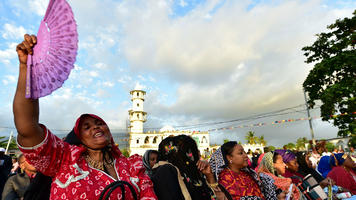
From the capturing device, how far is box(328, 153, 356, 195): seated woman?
5.03m

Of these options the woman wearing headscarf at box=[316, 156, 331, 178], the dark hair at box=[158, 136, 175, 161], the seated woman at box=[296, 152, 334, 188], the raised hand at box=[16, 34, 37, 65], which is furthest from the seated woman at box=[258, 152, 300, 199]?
the raised hand at box=[16, 34, 37, 65]

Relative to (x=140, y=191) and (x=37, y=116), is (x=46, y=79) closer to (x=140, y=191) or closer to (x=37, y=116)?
(x=37, y=116)

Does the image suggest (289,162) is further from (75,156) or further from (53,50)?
(53,50)

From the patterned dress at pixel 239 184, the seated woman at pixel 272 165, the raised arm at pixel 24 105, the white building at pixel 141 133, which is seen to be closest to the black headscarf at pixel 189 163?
the patterned dress at pixel 239 184

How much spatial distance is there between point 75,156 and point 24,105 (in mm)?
569

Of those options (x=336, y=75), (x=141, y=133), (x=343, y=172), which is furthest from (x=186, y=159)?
(x=141, y=133)

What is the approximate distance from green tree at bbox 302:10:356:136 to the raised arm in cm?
1483

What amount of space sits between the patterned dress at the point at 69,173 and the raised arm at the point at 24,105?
0.11m

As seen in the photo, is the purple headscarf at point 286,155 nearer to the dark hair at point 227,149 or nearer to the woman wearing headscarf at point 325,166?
the woman wearing headscarf at point 325,166

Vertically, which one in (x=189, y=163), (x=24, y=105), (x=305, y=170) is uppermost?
(x=24, y=105)

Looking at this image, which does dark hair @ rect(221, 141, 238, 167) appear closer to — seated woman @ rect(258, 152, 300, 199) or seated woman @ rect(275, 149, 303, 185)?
seated woman @ rect(258, 152, 300, 199)

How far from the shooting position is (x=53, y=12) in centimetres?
131

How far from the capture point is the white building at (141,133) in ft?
162

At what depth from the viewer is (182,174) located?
8.22ft
